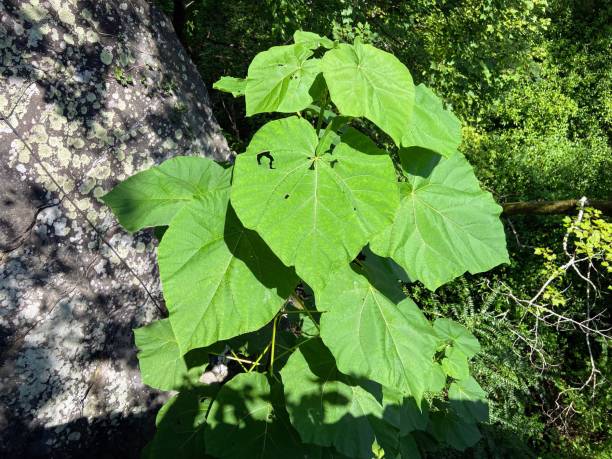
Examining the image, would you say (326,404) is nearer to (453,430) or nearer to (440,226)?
(440,226)

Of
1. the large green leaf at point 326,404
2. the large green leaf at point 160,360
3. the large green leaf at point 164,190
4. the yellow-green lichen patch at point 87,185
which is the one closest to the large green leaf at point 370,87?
the large green leaf at point 164,190

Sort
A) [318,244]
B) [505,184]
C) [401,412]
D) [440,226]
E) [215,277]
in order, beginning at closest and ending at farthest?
[318,244] < [215,277] < [440,226] < [401,412] < [505,184]

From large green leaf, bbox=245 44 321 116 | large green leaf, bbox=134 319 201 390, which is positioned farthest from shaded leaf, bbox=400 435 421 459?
large green leaf, bbox=245 44 321 116

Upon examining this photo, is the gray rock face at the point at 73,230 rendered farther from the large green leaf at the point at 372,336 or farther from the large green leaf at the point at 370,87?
the large green leaf at the point at 370,87

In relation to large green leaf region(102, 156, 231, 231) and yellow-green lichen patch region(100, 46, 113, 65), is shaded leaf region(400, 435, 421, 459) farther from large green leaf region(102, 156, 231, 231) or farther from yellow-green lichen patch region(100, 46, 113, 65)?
yellow-green lichen patch region(100, 46, 113, 65)

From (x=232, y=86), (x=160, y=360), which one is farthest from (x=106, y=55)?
(x=160, y=360)

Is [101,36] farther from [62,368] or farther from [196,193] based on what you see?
[62,368]
